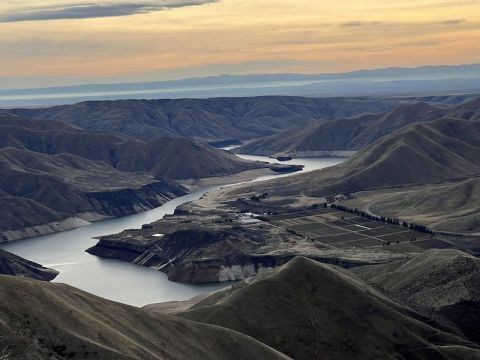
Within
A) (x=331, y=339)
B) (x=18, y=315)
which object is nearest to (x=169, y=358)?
(x=18, y=315)

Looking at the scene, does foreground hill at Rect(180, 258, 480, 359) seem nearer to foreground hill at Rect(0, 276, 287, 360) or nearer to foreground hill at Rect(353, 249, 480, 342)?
foreground hill at Rect(353, 249, 480, 342)

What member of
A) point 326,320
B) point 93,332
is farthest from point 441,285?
point 93,332

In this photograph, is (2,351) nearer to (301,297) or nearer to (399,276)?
(301,297)

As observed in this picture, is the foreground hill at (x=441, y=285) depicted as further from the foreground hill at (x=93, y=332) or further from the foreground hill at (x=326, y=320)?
the foreground hill at (x=93, y=332)

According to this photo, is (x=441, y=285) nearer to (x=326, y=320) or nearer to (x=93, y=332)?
(x=326, y=320)

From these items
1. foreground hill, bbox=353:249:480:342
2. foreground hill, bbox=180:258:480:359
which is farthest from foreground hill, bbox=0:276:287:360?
foreground hill, bbox=353:249:480:342

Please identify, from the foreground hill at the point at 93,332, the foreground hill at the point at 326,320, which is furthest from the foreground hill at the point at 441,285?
the foreground hill at the point at 93,332

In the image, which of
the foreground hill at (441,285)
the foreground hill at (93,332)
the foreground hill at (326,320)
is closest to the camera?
the foreground hill at (93,332)
